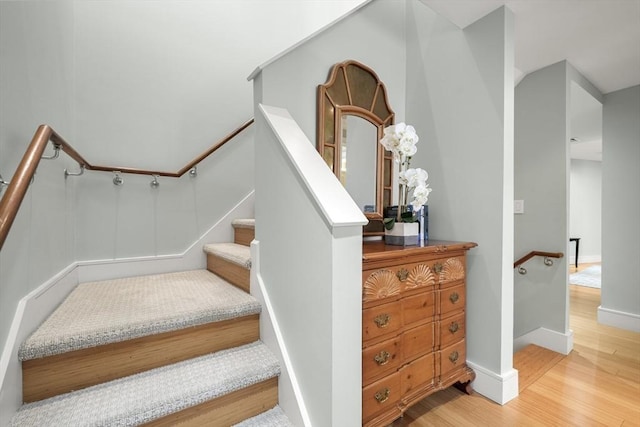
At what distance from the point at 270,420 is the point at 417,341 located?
804mm

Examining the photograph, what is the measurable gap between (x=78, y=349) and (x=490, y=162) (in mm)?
2249

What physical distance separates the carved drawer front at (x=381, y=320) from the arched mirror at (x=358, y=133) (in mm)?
693

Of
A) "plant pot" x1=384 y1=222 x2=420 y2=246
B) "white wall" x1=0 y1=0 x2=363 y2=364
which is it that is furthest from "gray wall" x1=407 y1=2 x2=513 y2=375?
"white wall" x1=0 y1=0 x2=363 y2=364

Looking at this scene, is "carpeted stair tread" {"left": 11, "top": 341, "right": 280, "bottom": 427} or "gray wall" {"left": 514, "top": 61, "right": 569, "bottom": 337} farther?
"gray wall" {"left": 514, "top": 61, "right": 569, "bottom": 337}

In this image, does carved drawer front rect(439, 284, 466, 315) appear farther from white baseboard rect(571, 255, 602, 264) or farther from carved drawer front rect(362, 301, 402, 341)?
white baseboard rect(571, 255, 602, 264)

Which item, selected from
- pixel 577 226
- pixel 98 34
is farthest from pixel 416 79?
pixel 577 226

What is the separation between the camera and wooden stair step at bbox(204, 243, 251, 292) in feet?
5.56

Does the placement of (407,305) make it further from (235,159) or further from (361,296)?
(235,159)

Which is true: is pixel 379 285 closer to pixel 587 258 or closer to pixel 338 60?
pixel 338 60

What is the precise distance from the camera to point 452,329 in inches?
66.4

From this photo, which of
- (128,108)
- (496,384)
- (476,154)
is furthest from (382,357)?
(128,108)

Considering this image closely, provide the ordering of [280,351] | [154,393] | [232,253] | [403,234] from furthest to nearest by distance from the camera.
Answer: [232,253], [403,234], [280,351], [154,393]

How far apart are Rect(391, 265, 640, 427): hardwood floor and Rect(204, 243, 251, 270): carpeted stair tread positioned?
1208 mm

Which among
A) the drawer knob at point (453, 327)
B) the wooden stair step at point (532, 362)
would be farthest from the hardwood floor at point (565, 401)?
the drawer knob at point (453, 327)
